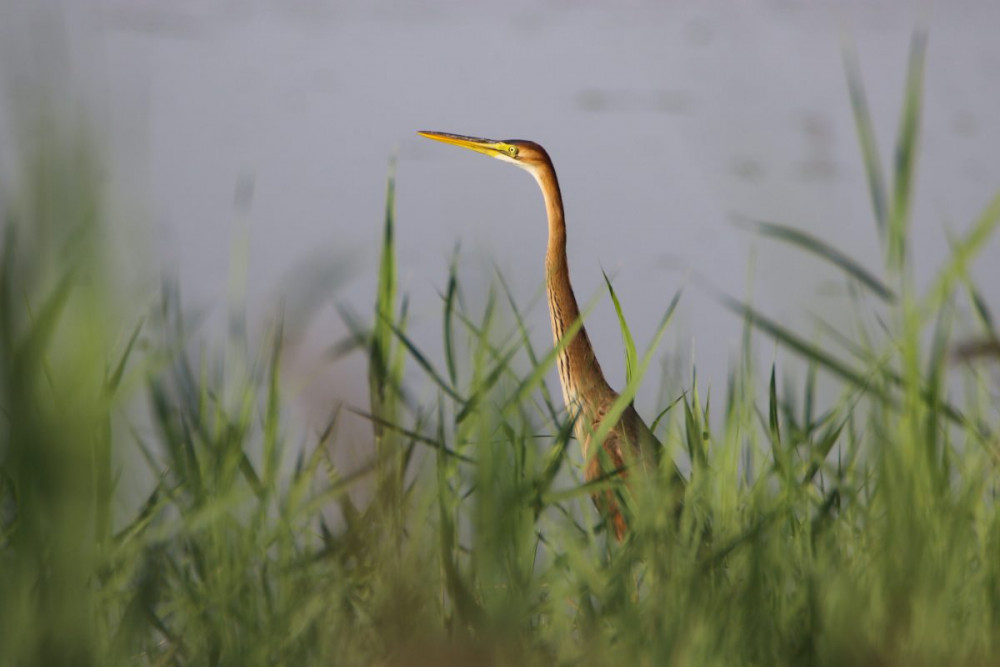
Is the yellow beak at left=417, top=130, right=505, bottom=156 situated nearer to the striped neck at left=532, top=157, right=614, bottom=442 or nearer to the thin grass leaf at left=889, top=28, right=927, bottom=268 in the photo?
the striped neck at left=532, top=157, right=614, bottom=442

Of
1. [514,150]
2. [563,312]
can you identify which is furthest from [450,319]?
[514,150]

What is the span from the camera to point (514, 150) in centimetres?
439

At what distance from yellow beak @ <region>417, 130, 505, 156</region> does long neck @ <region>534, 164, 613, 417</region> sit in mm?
218

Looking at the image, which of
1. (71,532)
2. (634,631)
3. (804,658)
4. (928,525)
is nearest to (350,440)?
(71,532)

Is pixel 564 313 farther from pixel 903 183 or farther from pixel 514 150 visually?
pixel 903 183

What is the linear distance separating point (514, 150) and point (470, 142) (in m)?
0.19

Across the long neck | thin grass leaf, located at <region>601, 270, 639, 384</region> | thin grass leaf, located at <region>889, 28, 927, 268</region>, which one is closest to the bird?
the long neck

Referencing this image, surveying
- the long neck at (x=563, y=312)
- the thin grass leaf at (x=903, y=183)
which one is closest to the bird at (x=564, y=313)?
the long neck at (x=563, y=312)

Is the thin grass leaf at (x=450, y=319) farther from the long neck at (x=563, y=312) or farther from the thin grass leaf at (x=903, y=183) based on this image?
the long neck at (x=563, y=312)

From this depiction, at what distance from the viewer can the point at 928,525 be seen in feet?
4.63

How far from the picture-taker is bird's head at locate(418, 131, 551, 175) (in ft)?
14.3

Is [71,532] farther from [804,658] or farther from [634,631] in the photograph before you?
[804,658]

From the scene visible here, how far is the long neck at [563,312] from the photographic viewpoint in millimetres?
3656

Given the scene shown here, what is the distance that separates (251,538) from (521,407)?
1.18ft
